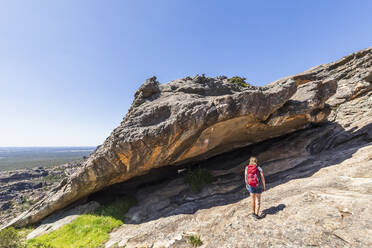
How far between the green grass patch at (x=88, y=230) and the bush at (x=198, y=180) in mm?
6174

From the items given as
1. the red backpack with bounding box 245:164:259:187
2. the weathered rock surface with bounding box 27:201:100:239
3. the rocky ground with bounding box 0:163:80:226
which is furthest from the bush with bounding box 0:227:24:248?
the rocky ground with bounding box 0:163:80:226

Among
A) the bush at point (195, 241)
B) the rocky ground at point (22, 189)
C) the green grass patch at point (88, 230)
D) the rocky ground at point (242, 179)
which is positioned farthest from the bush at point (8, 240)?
the rocky ground at point (22, 189)

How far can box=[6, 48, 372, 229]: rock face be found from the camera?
1281cm

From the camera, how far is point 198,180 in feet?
50.0

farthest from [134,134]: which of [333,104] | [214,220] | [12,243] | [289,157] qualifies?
[333,104]

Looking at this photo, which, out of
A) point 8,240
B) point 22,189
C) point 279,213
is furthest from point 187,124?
point 22,189

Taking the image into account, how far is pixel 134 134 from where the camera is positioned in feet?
42.6

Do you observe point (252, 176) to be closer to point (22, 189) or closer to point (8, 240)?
point (8, 240)

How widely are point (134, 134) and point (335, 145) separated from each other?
58.8ft

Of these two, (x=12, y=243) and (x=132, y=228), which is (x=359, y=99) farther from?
(x=12, y=243)

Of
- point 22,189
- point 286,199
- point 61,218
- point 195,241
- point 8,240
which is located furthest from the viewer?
point 22,189

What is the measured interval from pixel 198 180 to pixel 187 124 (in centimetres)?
593

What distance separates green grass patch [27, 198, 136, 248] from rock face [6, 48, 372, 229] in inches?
105

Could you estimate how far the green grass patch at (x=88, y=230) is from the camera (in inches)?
450
